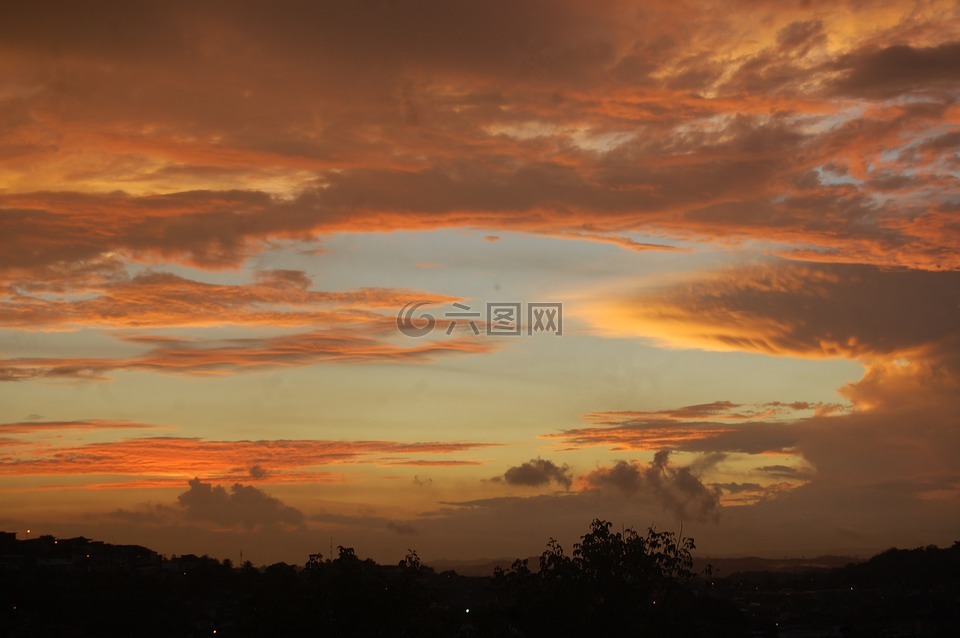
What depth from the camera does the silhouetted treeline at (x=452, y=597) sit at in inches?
1277

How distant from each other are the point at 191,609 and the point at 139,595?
4.74 metres

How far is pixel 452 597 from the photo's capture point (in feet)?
208

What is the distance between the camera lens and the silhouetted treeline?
3244 centimetres

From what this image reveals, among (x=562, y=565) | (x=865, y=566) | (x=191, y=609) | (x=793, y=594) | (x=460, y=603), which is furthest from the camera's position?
(x=865, y=566)

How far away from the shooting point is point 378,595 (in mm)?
31969

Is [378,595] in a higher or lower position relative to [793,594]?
higher

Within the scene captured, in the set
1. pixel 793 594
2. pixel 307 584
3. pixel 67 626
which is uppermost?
pixel 307 584

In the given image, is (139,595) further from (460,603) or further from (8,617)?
(460,603)

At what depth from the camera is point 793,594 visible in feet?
272

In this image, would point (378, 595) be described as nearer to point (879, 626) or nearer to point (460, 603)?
point (460, 603)

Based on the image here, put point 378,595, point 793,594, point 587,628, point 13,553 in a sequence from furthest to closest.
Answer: point 793,594 < point 13,553 < point 587,628 < point 378,595

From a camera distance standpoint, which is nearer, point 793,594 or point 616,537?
point 616,537

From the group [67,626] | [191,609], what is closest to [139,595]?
[191,609]

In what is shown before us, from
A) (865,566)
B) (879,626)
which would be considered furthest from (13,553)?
(865,566)
